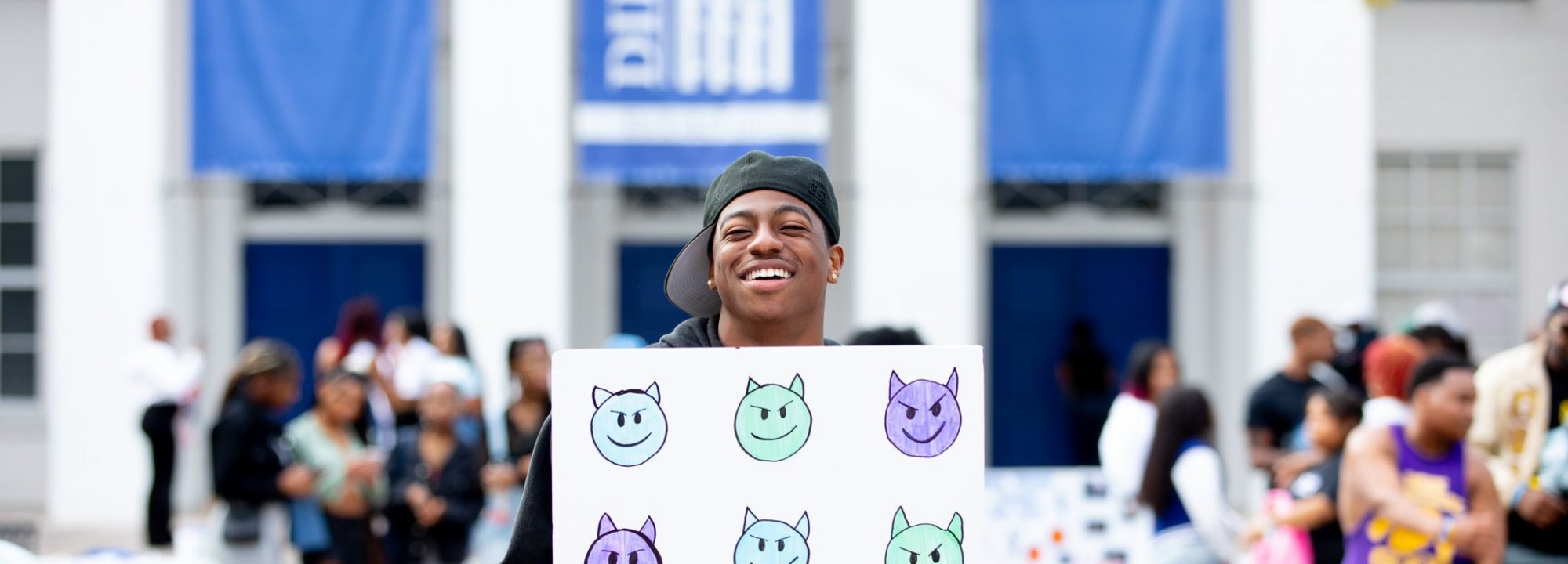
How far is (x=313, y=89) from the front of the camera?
43.4 ft

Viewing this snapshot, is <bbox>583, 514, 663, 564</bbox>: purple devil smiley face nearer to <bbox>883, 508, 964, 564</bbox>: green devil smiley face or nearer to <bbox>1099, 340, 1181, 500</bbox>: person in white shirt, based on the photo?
<bbox>883, 508, 964, 564</bbox>: green devil smiley face

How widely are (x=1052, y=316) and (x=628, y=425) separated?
42.1ft

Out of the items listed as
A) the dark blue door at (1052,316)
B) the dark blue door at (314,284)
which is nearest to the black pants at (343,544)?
the dark blue door at (314,284)

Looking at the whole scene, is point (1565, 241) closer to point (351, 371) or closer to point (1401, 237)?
point (1401, 237)

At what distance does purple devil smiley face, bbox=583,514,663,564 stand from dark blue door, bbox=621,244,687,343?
12145 millimetres

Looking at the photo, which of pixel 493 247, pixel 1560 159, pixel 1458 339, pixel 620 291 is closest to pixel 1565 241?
pixel 1560 159

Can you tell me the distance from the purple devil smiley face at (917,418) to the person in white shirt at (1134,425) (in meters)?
5.15

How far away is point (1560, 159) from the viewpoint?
48.2ft

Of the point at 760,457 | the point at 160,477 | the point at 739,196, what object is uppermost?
the point at 739,196

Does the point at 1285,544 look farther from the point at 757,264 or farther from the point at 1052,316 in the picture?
the point at 1052,316

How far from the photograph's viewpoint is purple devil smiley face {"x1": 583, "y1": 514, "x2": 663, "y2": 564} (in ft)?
8.46

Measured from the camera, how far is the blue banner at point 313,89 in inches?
520

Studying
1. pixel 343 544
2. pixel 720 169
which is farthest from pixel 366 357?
pixel 720 169

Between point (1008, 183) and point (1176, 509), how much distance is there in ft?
25.7
